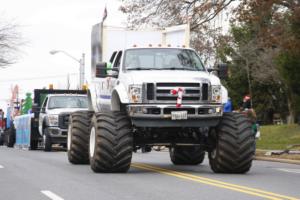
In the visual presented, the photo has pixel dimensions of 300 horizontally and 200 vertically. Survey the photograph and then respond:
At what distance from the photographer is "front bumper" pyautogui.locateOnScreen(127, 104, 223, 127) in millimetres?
15062

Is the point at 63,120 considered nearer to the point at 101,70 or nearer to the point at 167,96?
the point at 101,70

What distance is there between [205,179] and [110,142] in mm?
2061

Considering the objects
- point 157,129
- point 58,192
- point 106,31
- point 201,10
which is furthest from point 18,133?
point 58,192

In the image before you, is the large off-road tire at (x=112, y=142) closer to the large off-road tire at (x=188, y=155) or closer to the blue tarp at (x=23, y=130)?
the large off-road tire at (x=188, y=155)

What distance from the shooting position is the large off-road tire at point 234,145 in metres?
15.4

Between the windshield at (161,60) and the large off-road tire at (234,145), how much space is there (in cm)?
162

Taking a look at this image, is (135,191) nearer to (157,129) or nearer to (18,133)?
(157,129)

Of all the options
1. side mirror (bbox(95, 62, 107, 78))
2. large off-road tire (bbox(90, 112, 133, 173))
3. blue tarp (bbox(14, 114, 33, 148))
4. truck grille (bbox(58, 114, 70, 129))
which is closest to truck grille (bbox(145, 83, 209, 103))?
large off-road tire (bbox(90, 112, 133, 173))

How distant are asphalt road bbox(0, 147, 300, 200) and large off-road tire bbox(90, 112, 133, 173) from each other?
0.91ft

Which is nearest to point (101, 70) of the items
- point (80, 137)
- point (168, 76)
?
point (168, 76)

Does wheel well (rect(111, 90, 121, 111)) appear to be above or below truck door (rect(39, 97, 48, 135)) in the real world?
above

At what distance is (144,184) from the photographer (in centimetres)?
1322

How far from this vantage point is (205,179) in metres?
14.2

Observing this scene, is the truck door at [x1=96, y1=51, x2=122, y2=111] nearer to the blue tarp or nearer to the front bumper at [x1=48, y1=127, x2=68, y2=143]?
the front bumper at [x1=48, y1=127, x2=68, y2=143]
